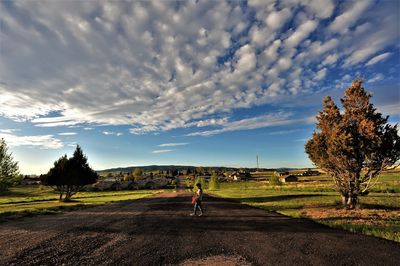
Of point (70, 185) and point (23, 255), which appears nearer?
point (23, 255)

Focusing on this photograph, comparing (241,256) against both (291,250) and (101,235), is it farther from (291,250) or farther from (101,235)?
(101,235)

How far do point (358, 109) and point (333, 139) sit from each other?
10.5 ft

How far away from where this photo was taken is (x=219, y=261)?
A: 22.6 feet

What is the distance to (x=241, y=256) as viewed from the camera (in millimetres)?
7359

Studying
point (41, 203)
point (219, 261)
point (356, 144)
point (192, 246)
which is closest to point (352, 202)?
point (356, 144)

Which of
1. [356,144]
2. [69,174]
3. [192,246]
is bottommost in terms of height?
[192,246]

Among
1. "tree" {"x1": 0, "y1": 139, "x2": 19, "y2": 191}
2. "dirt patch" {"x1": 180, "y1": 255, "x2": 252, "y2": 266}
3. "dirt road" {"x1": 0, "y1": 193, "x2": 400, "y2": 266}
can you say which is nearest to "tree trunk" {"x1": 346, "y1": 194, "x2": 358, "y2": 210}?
"dirt road" {"x1": 0, "y1": 193, "x2": 400, "y2": 266}

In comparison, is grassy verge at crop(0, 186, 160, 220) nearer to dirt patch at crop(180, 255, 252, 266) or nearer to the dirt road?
the dirt road

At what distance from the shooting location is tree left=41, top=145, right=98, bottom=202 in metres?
43.4

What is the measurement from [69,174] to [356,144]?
145 feet

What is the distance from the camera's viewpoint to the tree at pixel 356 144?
17828mm

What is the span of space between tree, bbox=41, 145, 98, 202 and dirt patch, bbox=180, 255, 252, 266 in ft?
137

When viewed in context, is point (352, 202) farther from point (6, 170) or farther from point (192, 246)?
point (6, 170)

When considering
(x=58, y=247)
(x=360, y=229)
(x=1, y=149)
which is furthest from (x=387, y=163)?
(x=1, y=149)
